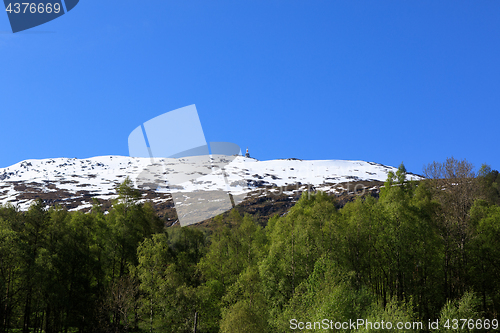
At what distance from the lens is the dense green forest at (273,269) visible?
126 ft

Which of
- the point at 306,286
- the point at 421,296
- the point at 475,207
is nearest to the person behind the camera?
the point at 306,286

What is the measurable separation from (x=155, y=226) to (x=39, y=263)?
1862 centimetres

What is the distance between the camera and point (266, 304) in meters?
41.2

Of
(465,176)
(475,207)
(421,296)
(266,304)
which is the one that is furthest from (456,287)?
(266,304)

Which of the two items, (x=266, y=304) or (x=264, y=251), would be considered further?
(x=264, y=251)

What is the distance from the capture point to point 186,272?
5259 cm

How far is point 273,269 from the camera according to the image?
4331cm

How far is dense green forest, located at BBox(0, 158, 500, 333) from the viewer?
3831cm

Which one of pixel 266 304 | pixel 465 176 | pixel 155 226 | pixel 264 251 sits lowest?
pixel 266 304

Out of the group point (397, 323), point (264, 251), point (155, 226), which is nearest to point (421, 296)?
point (397, 323)

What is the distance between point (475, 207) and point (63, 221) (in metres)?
51.3

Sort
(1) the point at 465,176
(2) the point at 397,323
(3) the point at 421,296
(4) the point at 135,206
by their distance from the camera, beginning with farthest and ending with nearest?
(4) the point at 135,206, (1) the point at 465,176, (3) the point at 421,296, (2) the point at 397,323

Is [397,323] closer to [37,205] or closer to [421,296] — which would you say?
[421,296]

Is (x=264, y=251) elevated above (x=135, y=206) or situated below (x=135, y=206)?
below
